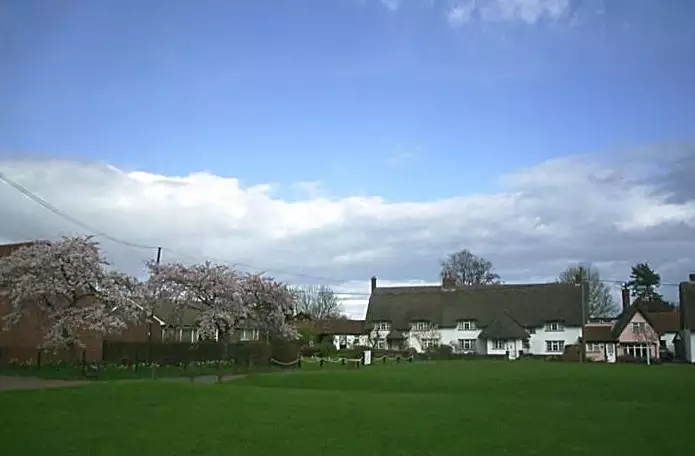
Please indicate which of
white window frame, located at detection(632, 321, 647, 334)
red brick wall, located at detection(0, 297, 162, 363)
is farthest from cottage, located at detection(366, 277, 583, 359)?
red brick wall, located at detection(0, 297, 162, 363)

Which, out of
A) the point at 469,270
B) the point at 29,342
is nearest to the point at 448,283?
the point at 469,270

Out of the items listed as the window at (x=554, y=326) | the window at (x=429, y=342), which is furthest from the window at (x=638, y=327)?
the window at (x=429, y=342)

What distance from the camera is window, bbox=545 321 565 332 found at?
265 ft

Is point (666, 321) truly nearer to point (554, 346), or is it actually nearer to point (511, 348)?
point (554, 346)

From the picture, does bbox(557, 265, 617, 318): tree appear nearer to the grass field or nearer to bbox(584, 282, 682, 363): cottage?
bbox(584, 282, 682, 363): cottage

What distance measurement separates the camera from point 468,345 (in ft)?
276

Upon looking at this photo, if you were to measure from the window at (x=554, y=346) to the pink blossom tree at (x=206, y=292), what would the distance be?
138 ft

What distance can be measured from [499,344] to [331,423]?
66686 millimetres

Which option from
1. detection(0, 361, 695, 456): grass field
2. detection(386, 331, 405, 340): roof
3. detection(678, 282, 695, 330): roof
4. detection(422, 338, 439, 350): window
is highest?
detection(678, 282, 695, 330): roof

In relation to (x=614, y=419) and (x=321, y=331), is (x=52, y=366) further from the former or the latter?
(x=321, y=331)

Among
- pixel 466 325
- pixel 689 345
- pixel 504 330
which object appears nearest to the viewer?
pixel 689 345

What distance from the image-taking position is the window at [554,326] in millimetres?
80625

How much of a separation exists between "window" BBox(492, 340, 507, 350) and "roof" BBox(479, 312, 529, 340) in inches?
26.9

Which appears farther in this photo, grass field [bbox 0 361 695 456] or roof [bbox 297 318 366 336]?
roof [bbox 297 318 366 336]
